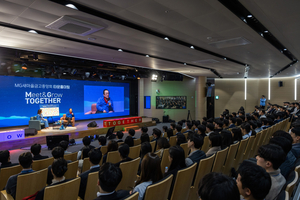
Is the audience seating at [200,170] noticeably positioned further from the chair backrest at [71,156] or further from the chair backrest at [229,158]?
the chair backrest at [71,156]

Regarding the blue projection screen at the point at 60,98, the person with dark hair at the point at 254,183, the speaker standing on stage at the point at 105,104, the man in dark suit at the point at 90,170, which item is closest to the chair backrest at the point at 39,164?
the man in dark suit at the point at 90,170

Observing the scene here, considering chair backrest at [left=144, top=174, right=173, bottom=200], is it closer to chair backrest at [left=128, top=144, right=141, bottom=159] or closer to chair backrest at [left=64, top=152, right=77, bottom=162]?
chair backrest at [left=128, top=144, right=141, bottom=159]

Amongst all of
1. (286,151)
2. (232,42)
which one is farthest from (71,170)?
(232,42)

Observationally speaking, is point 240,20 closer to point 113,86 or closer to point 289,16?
point 289,16

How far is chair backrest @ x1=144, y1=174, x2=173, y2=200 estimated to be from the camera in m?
1.73

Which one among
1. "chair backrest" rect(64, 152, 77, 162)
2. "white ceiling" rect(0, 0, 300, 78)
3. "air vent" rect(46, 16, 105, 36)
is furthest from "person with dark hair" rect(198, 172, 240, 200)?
"air vent" rect(46, 16, 105, 36)

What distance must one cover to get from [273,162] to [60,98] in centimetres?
1165

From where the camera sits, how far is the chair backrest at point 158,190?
1.73 m

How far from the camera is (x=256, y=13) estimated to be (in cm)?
373

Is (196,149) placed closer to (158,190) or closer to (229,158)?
(229,158)

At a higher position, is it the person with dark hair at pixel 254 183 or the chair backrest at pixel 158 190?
the person with dark hair at pixel 254 183

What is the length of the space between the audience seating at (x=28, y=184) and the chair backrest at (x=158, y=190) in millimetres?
1732

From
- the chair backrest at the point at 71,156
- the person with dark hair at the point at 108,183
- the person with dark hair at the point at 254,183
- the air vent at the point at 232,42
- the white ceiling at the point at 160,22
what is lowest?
the chair backrest at the point at 71,156

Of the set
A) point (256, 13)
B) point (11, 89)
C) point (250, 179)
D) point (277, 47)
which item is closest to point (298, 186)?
point (250, 179)
